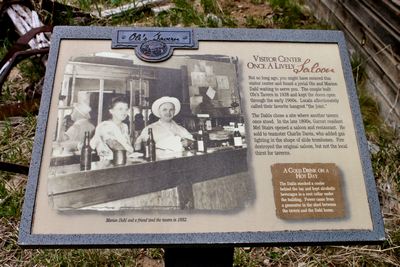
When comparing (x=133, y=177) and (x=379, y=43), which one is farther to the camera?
(x=379, y=43)

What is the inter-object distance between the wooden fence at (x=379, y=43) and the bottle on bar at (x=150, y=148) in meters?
2.46

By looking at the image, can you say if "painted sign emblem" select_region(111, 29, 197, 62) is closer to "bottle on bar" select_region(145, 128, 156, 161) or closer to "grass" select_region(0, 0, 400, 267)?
"bottle on bar" select_region(145, 128, 156, 161)

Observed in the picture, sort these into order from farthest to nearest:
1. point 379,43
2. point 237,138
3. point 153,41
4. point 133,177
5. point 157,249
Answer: point 379,43 → point 157,249 → point 153,41 → point 237,138 → point 133,177

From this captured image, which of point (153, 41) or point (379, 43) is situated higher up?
point (379, 43)

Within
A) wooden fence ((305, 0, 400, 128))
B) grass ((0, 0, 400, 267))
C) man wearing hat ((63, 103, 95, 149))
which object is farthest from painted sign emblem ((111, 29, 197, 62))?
wooden fence ((305, 0, 400, 128))

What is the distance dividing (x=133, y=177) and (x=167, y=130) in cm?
24

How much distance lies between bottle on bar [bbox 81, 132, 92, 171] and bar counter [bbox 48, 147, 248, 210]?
0.07 ft

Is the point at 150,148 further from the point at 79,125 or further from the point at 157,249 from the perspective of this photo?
the point at 157,249

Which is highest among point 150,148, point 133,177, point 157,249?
point 150,148

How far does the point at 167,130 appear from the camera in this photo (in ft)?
6.89

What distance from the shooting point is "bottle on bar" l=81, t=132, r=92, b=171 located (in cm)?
200

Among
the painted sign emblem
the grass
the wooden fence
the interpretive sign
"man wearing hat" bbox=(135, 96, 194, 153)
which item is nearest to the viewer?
the interpretive sign

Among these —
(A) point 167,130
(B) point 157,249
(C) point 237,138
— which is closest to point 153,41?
(A) point 167,130

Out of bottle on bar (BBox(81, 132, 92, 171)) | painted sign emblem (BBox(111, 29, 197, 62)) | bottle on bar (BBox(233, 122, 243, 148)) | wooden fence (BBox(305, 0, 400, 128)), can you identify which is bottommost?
bottle on bar (BBox(81, 132, 92, 171))
